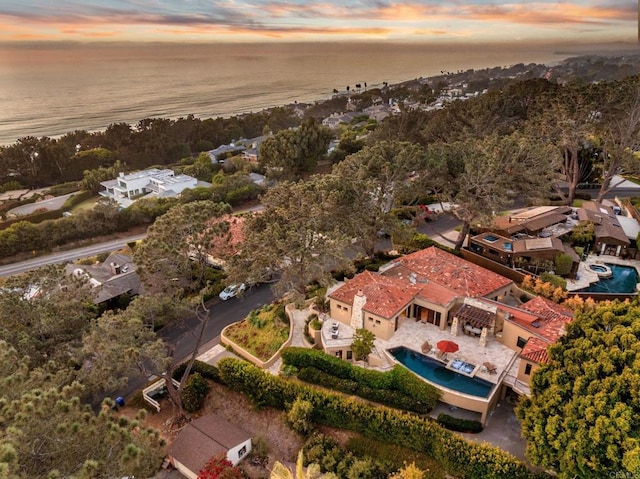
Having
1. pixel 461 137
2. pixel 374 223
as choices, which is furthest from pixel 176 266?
pixel 461 137

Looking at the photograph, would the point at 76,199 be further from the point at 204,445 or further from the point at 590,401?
the point at 590,401

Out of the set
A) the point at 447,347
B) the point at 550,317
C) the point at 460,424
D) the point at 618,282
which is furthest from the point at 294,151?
the point at 460,424

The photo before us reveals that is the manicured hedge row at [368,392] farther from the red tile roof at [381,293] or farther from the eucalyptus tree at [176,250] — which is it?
the eucalyptus tree at [176,250]

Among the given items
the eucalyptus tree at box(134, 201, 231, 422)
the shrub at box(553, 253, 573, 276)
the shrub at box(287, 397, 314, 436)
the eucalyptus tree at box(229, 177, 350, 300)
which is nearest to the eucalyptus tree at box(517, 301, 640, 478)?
the shrub at box(287, 397, 314, 436)

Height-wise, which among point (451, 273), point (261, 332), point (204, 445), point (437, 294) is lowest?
point (204, 445)

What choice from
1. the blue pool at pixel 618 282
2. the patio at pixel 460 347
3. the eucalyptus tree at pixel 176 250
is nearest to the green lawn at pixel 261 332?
the eucalyptus tree at pixel 176 250

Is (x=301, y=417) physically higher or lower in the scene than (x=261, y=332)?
higher

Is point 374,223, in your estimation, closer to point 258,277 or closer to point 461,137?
point 258,277
